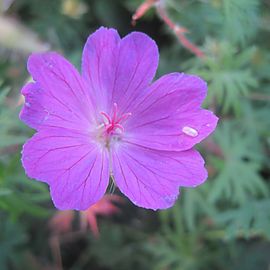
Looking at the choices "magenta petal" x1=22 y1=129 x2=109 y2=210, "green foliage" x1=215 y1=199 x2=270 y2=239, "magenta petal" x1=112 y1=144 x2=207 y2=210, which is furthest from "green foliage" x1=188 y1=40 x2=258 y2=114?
"magenta petal" x1=22 y1=129 x2=109 y2=210

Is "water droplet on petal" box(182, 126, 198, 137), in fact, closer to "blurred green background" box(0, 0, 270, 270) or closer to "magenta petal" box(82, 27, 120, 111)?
"magenta petal" box(82, 27, 120, 111)

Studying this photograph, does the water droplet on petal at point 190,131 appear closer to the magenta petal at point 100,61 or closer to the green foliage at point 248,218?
the magenta petal at point 100,61

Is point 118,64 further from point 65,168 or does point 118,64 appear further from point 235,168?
point 235,168

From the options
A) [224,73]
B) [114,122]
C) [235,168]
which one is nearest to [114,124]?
[114,122]

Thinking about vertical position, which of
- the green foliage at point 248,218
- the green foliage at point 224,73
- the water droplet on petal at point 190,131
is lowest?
the green foliage at point 248,218

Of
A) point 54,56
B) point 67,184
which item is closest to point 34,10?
point 54,56

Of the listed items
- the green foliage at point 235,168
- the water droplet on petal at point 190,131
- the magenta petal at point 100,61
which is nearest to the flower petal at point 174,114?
the water droplet on petal at point 190,131

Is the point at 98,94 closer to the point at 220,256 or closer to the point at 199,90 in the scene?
the point at 199,90
